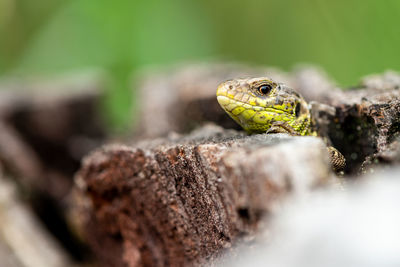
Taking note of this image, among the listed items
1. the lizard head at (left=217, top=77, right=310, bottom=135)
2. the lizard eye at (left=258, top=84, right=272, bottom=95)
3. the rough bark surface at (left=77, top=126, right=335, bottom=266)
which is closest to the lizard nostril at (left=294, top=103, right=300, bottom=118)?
the lizard head at (left=217, top=77, right=310, bottom=135)

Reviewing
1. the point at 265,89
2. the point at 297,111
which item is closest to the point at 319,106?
the point at 297,111

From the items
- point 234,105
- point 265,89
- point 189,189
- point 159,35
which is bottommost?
point 189,189

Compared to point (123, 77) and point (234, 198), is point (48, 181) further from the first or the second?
point (123, 77)

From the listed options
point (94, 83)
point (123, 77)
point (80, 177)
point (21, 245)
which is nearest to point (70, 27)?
point (123, 77)

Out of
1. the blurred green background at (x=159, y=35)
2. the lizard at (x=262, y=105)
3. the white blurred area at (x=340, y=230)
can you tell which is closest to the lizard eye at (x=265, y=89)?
the lizard at (x=262, y=105)

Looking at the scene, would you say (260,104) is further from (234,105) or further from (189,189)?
(189,189)
